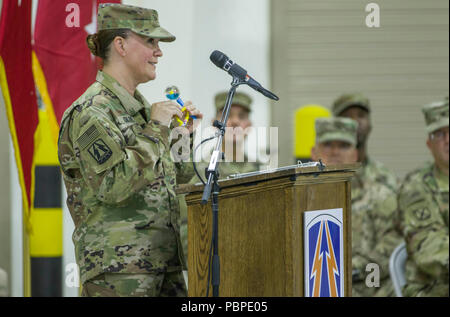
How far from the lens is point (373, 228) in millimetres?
6836

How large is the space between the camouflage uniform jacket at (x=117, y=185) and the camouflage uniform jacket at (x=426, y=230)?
2455mm

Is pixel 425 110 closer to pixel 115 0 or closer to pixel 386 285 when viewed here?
pixel 386 285

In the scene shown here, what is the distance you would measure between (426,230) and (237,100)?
2.01 meters

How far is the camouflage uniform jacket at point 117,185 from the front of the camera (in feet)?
12.1

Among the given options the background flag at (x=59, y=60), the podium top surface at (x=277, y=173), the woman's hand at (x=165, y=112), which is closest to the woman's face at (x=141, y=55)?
the woman's hand at (x=165, y=112)

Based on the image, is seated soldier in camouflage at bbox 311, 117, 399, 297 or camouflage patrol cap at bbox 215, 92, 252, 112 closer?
seated soldier in camouflage at bbox 311, 117, 399, 297

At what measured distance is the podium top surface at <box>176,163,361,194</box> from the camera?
3355 millimetres

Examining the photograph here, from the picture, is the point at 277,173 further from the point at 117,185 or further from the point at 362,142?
the point at 362,142

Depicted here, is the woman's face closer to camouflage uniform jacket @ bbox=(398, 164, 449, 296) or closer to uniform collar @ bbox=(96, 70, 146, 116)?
uniform collar @ bbox=(96, 70, 146, 116)

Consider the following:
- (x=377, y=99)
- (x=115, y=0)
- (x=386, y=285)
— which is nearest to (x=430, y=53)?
(x=377, y=99)

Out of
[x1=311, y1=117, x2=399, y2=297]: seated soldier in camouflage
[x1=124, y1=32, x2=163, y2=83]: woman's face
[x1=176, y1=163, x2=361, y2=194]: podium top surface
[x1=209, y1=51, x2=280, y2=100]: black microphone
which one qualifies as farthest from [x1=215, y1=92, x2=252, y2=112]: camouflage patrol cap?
[x1=176, y1=163, x2=361, y2=194]: podium top surface

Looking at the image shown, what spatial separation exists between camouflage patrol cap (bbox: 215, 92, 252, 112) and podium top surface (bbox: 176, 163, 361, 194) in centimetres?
357

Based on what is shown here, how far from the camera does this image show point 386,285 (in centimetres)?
661

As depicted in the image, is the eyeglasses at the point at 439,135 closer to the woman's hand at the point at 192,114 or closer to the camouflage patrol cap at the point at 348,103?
the camouflage patrol cap at the point at 348,103
